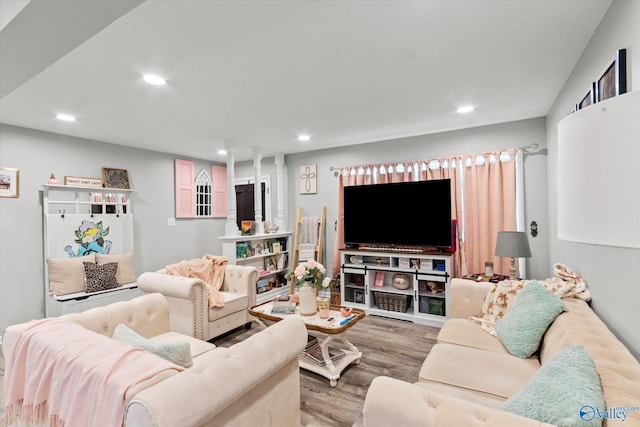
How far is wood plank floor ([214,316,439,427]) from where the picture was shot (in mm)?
2184

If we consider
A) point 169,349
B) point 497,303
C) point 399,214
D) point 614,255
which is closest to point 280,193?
point 399,214

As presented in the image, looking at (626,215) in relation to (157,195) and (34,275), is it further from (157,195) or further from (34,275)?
(157,195)

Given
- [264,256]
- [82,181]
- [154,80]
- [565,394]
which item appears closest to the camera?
[565,394]

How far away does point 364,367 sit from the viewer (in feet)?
9.18

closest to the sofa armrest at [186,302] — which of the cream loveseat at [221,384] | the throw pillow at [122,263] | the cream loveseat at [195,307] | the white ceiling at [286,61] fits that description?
the cream loveseat at [195,307]

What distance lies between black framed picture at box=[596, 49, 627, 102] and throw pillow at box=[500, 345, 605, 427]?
127 cm

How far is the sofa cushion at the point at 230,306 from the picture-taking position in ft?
10.9

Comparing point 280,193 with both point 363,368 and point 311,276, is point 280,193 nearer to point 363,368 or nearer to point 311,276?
point 311,276

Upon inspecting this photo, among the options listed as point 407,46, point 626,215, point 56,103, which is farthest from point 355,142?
point 626,215

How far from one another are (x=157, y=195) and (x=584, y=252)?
542cm

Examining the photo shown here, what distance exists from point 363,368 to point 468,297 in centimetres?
116

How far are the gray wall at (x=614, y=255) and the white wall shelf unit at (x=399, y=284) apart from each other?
5.19ft

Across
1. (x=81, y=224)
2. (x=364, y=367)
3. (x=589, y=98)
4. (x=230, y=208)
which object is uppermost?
(x=589, y=98)

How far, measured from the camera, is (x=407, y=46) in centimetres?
204
